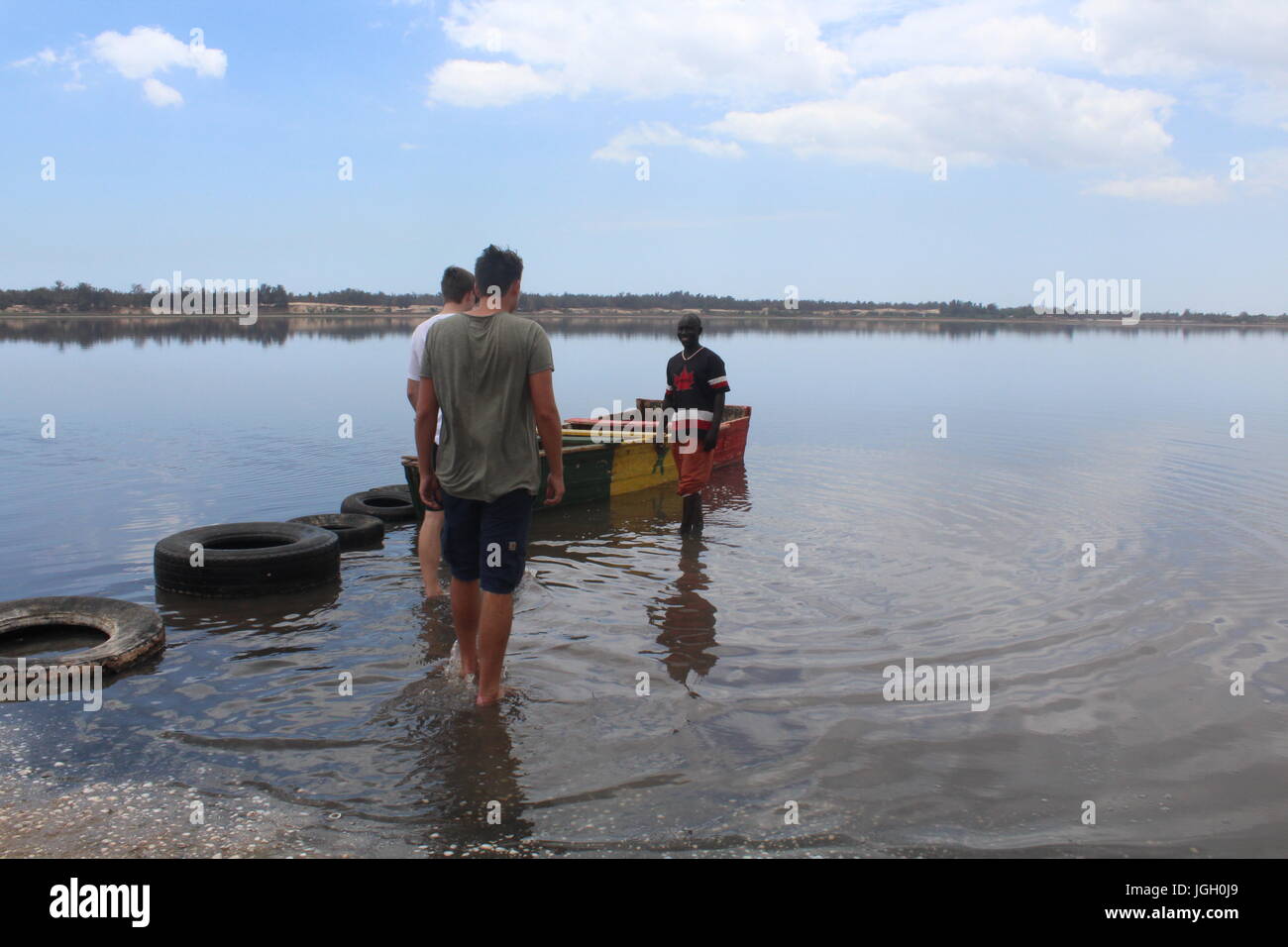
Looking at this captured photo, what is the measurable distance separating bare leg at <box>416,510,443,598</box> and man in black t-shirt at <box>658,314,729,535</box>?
10.7ft

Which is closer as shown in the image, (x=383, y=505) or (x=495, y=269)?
(x=495, y=269)

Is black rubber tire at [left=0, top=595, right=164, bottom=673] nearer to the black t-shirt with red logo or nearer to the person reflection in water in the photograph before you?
the person reflection in water

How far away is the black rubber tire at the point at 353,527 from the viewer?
983 centimetres

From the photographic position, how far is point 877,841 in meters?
4.23

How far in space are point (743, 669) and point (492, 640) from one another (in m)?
1.91

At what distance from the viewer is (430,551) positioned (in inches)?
307

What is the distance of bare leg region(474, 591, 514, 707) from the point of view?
5340 mm

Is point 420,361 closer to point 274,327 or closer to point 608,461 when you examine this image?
point 608,461

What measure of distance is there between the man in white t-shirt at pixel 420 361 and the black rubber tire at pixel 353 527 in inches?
84.3

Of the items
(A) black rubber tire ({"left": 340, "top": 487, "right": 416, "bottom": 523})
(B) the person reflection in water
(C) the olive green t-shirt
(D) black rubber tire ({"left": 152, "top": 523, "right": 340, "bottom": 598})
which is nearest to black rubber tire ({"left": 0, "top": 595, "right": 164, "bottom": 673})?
(D) black rubber tire ({"left": 152, "top": 523, "right": 340, "bottom": 598})
